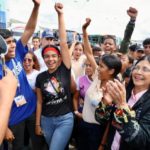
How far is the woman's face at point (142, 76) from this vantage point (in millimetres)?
2264

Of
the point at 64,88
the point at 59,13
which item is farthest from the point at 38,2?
the point at 64,88

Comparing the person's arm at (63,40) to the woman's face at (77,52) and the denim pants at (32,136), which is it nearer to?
the denim pants at (32,136)

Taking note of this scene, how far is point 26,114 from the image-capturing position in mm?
3475

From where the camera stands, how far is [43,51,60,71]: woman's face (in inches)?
133

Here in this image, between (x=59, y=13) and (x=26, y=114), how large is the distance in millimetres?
1270

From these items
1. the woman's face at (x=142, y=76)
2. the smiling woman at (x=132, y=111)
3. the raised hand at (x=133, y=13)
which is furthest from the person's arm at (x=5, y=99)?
the raised hand at (x=133, y=13)

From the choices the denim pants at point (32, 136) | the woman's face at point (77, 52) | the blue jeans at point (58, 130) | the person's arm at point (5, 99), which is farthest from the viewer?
the woman's face at point (77, 52)

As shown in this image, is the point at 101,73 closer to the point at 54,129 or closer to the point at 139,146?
the point at 54,129

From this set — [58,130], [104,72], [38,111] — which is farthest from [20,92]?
[104,72]

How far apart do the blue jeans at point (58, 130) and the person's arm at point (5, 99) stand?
1.90m

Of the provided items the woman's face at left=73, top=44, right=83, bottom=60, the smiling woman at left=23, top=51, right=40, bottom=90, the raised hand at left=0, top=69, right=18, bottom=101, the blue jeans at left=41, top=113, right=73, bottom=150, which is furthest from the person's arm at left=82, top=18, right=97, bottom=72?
the raised hand at left=0, top=69, right=18, bottom=101

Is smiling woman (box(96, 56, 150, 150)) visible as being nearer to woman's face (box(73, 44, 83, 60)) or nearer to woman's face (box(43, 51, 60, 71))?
woman's face (box(43, 51, 60, 71))

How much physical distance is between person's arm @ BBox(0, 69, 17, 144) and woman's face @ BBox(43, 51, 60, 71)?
1834 millimetres

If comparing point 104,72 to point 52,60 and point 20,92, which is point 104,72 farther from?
point 20,92
